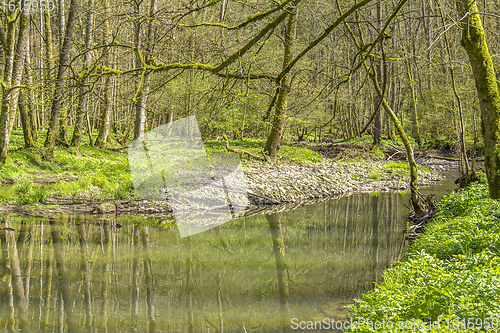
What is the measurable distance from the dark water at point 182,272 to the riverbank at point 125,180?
1.05m

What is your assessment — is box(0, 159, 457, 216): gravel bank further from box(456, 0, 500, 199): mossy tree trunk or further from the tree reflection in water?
box(456, 0, 500, 199): mossy tree trunk

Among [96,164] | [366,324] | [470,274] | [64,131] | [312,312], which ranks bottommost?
[312,312]

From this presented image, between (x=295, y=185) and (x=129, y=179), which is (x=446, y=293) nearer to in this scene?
(x=129, y=179)

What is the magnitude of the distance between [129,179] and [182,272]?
634cm

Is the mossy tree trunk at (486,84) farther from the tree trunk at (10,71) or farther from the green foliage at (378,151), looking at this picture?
the green foliage at (378,151)

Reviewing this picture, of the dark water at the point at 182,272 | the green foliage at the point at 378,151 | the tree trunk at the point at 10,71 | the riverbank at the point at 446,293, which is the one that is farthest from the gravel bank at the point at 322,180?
the riverbank at the point at 446,293

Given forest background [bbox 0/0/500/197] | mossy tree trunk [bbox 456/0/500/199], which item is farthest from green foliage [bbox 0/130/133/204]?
mossy tree trunk [bbox 456/0/500/199]

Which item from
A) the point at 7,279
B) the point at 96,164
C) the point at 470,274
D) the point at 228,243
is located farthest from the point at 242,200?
the point at 470,274

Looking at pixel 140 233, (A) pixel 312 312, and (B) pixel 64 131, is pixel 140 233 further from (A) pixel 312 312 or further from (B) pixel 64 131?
(B) pixel 64 131

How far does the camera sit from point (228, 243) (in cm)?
800

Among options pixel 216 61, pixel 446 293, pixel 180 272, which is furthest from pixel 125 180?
pixel 446 293

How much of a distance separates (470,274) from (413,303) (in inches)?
26.0

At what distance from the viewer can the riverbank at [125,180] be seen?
10312 millimetres

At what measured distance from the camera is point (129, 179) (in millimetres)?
11852
